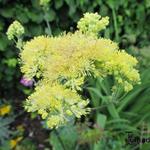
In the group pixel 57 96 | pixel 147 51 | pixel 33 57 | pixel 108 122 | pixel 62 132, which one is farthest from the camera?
pixel 147 51

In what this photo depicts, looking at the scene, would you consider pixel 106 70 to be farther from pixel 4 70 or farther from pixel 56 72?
pixel 4 70

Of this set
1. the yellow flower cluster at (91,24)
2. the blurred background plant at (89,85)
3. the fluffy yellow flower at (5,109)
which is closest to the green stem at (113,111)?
the blurred background plant at (89,85)

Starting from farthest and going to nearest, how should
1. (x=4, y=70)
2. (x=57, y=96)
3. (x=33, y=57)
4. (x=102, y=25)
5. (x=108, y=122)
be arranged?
1. (x=4, y=70)
2. (x=108, y=122)
3. (x=102, y=25)
4. (x=33, y=57)
5. (x=57, y=96)

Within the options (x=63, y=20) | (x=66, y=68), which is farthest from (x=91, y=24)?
(x=63, y=20)

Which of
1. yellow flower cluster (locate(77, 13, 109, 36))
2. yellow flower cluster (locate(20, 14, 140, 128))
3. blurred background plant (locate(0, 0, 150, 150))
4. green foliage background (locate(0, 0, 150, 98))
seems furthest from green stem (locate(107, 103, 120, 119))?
yellow flower cluster (locate(20, 14, 140, 128))

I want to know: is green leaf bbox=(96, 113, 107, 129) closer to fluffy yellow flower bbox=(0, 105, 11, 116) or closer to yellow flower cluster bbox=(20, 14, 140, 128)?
fluffy yellow flower bbox=(0, 105, 11, 116)

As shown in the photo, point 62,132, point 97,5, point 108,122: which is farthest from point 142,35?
point 62,132

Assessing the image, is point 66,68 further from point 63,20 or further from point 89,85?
point 63,20
